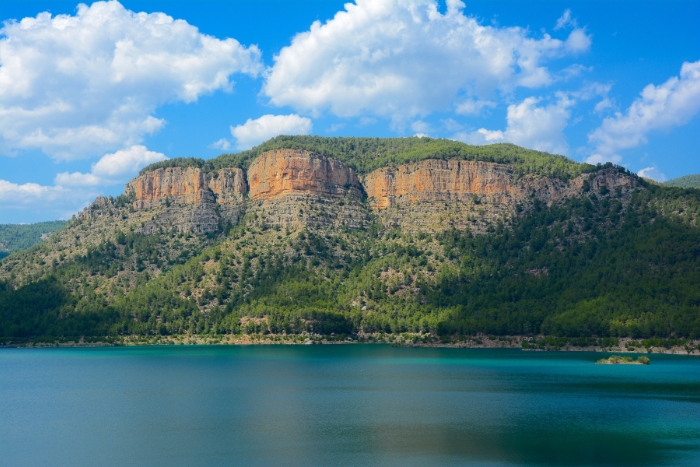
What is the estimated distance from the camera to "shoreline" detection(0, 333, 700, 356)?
143750 mm

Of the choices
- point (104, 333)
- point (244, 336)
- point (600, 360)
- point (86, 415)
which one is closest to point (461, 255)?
point (244, 336)

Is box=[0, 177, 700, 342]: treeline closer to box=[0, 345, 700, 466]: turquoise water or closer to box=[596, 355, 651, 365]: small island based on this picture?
box=[596, 355, 651, 365]: small island

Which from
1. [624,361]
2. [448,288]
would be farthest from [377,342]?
[624,361]

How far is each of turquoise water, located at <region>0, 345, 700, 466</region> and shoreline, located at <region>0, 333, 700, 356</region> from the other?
2020cm

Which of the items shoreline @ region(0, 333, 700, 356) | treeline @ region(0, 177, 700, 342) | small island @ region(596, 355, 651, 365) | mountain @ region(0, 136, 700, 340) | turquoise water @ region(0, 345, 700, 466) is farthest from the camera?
mountain @ region(0, 136, 700, 340)

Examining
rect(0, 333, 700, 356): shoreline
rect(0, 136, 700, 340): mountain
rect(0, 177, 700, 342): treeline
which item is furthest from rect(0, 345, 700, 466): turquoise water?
rect(0, 177, 700, 342): treeline

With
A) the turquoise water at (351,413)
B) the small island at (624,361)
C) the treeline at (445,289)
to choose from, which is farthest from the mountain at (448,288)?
the turquoise water at (351,413)

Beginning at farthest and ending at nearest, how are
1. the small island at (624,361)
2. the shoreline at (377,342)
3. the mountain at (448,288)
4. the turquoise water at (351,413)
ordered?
the mountain at (448,288)
the shoreline at (377,342)
the small island at (624,361)
the turquoise water at (351,413)

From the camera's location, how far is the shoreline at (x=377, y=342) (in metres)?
144

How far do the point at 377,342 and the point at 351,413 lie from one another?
103 metres

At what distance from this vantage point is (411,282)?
188 metres

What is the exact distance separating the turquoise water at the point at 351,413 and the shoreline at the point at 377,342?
20197mm

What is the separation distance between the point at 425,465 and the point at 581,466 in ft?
33.9

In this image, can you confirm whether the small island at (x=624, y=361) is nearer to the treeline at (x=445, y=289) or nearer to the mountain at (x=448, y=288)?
the mountain at (x=448, y=288)
